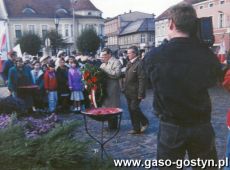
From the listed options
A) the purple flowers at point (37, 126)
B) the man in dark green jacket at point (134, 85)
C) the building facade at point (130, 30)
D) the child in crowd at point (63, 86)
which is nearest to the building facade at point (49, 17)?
the building facade at point (130, 30)

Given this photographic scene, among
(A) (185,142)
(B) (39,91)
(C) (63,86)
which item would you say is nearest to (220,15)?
(C) (63,86)

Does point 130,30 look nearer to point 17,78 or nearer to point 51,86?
point 51,86

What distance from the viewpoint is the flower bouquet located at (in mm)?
7879

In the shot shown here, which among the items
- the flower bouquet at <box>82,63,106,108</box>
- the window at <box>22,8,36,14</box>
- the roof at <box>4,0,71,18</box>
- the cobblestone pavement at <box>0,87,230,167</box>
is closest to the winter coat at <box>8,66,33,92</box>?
the cobblestone pavement at <box>0,87,230,167</box>

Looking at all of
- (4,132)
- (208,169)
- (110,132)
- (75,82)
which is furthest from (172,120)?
(75,82)

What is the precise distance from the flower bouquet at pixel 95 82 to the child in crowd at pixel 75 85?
307 cm

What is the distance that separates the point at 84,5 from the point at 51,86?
211ft

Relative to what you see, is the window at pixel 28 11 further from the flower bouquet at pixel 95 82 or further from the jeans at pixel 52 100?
the flower bouquet at pixel 95 82

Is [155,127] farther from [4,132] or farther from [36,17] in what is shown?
[36,17]

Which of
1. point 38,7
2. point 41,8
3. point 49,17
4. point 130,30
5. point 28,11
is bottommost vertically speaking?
point 130,30

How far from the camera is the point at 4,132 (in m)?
5.14

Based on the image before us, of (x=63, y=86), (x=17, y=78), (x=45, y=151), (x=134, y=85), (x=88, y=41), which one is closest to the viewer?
(x=45, y=151)

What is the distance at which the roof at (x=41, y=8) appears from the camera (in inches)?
2667

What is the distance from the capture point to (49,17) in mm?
69875
